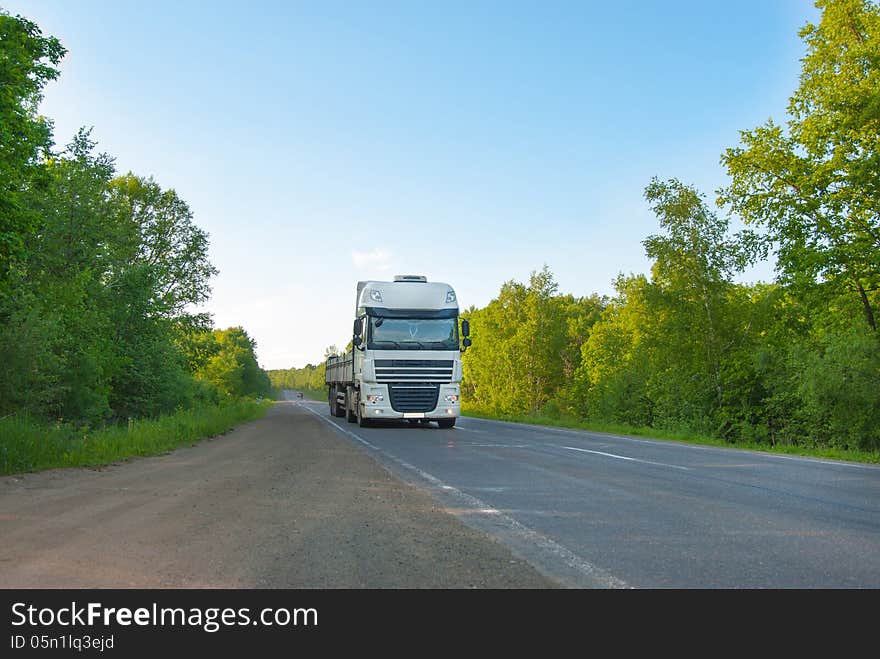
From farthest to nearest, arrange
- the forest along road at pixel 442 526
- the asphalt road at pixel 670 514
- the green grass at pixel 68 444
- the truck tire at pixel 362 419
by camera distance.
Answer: the truck tire at pixel 362 419, the green grass at pixel 68 444, the asphalt road at pixel 670 514, the forest along road at pixel 442 526

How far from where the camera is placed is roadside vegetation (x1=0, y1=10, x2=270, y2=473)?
520 inches

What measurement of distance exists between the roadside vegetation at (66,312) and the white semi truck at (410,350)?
19.2 feet

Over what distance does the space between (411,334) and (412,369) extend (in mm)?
1172

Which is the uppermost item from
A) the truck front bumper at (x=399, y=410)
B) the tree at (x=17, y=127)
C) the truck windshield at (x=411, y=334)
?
the tree at (x=17, y=127)

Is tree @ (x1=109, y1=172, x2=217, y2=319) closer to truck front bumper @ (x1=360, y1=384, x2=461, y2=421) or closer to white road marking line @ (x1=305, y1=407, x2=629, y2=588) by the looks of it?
truck front bumper @ (x1=360, y1=384, x2=461, y2=421)

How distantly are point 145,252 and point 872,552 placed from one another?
1802 inches

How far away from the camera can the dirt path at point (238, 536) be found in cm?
431

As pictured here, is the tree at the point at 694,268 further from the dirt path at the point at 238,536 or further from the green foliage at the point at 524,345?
the green foliage at the point at 524,345

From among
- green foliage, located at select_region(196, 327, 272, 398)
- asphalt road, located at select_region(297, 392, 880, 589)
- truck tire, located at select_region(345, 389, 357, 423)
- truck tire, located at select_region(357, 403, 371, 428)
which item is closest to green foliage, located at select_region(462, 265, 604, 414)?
green foliage, located at select_region(196, 327, 272, 398)

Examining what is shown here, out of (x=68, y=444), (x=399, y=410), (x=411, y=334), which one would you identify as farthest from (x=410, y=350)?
(x=68, y=444)

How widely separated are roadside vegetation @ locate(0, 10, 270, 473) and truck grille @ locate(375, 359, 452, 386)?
6.09 metres

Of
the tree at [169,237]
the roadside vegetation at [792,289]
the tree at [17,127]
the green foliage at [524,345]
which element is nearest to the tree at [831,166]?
the roadside vegetation at [792,289]

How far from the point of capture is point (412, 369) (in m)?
22.1
